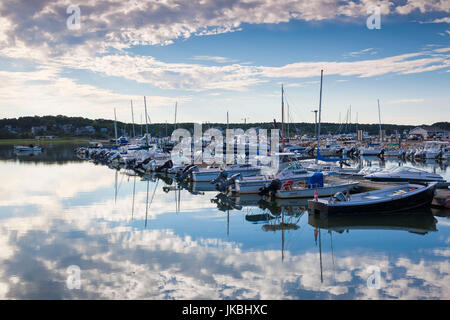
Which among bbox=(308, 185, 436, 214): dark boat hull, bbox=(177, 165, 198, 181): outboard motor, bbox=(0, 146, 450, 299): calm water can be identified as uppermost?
bbox=(177, 165, 198, 181): outboard motor

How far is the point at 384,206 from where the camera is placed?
62.7 feet

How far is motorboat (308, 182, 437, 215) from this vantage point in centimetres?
1864

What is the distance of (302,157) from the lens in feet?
192

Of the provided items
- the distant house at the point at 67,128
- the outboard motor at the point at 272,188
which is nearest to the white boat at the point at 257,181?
the outboard motor at the point at 272,188

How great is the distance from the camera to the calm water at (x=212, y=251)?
10.4 m

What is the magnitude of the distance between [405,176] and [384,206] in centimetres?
936

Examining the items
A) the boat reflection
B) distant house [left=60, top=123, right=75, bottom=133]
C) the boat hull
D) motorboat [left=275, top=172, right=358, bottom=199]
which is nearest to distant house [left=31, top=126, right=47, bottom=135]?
distant house [left=60, top=123, right=75, bottom=133]

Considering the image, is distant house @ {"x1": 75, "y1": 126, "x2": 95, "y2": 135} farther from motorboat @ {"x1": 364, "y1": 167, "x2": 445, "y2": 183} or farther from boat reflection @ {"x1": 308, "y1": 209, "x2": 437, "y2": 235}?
boat reflection @ {"x1": 308, "y1": 209, "x2": 437, "y2": 235}

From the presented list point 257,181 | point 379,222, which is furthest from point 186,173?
point 379,222

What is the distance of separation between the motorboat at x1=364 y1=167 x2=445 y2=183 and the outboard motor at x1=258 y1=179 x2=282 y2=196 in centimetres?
876

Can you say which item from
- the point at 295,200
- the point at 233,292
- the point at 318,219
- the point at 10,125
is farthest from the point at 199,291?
the point at 10,125

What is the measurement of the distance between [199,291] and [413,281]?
20.0 ft

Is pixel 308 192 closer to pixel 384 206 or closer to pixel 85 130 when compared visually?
pixel 384 206
